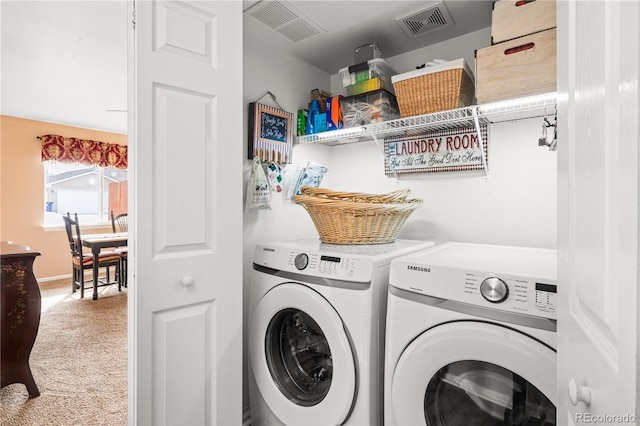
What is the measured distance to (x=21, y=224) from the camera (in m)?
4.96

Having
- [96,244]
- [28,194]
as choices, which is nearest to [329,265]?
[96,244]

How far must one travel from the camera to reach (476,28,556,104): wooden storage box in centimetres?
136

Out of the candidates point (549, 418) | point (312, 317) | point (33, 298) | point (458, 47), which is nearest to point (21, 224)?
point (33, 298)

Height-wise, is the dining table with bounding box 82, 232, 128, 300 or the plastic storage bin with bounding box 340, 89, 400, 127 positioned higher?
the plastic storage bin with bounding box 340, 89, 400, 127

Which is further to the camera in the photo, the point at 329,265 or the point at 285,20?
the point at 285,20

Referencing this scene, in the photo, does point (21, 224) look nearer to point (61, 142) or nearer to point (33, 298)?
point (61, 142)

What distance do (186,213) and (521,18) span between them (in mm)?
1592

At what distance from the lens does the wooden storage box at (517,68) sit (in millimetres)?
1362

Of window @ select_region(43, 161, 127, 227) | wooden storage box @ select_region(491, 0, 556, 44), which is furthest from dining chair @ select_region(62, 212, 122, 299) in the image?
wooden storage box @ select_region(491, 0, 556, 44)

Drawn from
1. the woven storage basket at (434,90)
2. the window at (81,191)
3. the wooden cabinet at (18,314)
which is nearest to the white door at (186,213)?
the woven storage basket at (434,90)

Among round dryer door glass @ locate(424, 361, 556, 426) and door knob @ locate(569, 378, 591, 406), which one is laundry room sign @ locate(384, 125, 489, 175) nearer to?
round dryer door glass @ locate(424, 361, 556, 426)

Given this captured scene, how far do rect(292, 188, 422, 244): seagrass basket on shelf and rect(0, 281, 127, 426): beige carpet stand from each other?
159 cm

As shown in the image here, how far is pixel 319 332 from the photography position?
1.49 m
